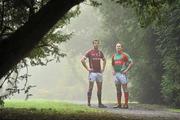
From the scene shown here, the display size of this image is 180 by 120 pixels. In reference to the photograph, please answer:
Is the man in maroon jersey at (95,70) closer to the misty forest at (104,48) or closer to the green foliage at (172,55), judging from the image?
the misty forest at (104,48)

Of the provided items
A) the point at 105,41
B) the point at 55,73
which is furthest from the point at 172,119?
the point at 55,73

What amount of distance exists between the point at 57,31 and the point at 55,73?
219ft

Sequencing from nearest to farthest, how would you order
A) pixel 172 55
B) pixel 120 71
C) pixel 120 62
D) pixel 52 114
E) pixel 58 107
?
1. pixel 52 114
2. pixel 58 107
3. pixel 120 71
4. pixel 120 62
5. pixel 172 55

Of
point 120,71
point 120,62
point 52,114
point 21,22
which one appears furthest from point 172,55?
point 21,22

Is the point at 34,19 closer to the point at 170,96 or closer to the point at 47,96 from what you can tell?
the point at 170,96

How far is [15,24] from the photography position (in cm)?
1088

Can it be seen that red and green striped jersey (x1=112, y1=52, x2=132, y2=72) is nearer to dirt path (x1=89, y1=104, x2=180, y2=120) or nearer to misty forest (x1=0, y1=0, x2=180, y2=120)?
misty forest (x1=0, y1=0, x2=180, y2=120)

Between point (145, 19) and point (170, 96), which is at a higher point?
point (145, 19)

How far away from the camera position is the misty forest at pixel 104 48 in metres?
9.54

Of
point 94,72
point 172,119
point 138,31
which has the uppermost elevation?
point 138,31

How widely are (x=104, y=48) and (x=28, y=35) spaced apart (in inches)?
737

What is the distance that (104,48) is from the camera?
92.0ft

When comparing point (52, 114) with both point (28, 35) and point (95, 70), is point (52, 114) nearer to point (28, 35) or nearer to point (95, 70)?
point (28, 35)

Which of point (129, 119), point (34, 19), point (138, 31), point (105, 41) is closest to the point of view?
point (34, 19)
